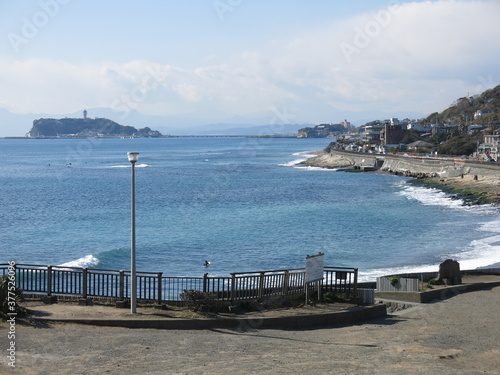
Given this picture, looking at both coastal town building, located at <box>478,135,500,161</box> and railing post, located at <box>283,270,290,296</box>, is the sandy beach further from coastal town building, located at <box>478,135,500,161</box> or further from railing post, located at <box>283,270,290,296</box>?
coastal town building, located at <box>478,135,500,161</box>

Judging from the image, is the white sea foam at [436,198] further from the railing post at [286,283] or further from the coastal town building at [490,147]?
the railing post at [286,283]

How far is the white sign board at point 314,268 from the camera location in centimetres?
1558

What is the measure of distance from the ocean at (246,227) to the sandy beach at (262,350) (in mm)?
13607

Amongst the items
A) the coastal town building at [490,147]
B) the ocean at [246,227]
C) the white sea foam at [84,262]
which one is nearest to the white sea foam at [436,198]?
the ocean at [246,227]

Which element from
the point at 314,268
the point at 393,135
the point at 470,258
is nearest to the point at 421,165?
the point at 470,258

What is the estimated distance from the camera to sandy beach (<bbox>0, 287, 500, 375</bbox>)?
10.7 meters

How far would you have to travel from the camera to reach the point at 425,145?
141 metres

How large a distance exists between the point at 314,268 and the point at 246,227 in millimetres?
30041

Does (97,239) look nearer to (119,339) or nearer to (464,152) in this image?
(119,339)

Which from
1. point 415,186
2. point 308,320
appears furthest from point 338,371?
point 415,186

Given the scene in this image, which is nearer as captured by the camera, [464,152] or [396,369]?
[396,369]

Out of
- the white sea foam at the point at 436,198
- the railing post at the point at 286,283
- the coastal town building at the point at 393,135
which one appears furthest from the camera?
the coastal town building at the point at 393,135

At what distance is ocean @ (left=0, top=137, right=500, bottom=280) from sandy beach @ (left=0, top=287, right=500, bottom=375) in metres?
13.6

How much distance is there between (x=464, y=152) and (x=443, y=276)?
113 meters
